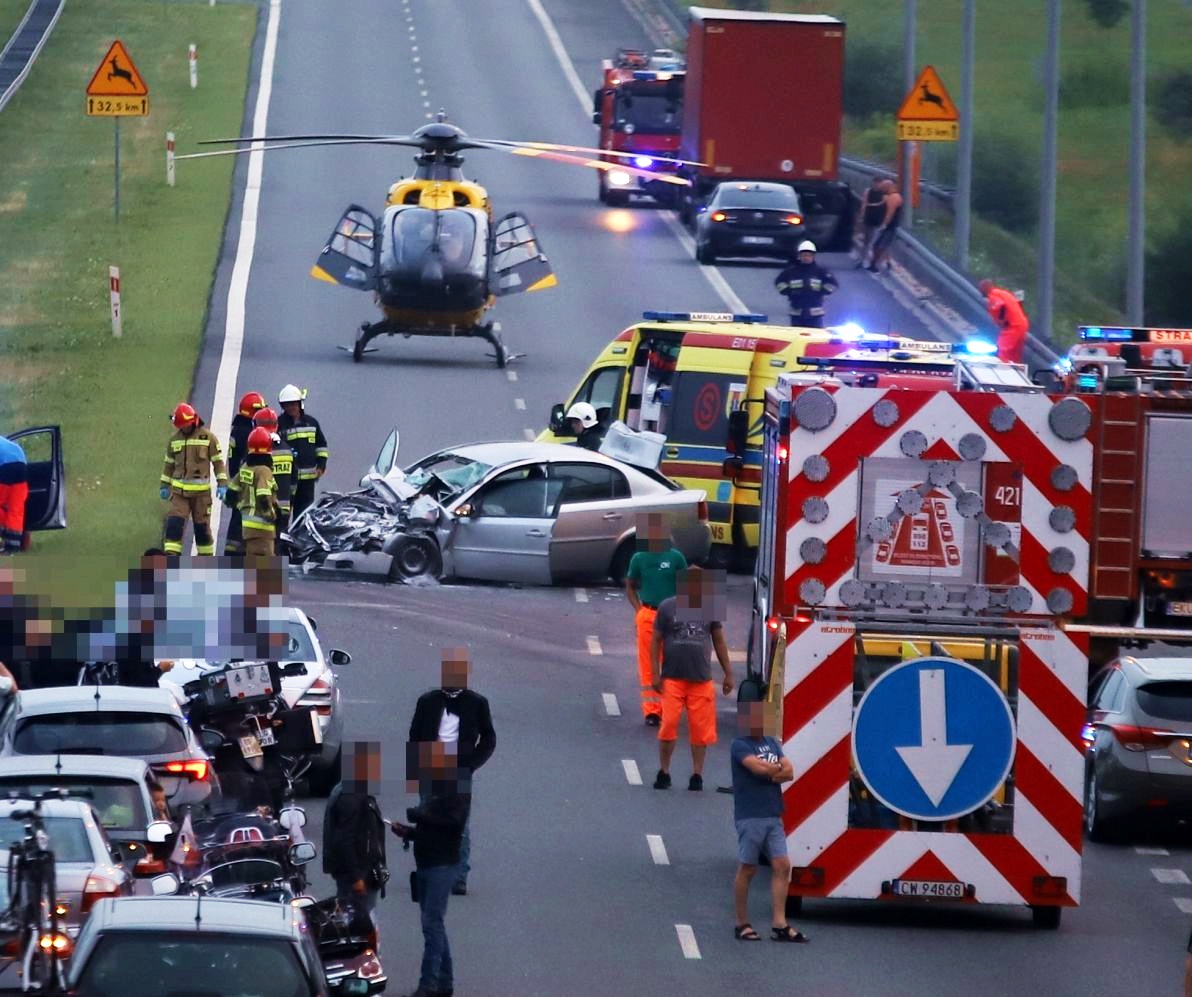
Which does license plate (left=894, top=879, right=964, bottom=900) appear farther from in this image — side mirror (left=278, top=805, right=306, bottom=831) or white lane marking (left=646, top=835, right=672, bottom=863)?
side mirror (left=278, top=805, right=306, bottom=831)

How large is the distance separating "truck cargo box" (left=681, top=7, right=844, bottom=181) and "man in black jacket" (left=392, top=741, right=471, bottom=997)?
3635cm

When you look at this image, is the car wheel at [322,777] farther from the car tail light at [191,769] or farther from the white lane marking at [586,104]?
the white lane marking at [586,104]

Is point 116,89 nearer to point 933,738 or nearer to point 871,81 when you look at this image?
point 933,738

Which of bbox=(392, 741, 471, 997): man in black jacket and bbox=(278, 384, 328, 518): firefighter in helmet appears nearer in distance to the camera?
bbox=(392, 741, 471, 997): man in black jacket

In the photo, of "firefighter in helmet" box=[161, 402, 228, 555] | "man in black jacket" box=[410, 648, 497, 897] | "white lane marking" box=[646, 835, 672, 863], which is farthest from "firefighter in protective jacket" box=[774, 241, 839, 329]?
"man in black jacket" box=[410, 648, 497, 897]

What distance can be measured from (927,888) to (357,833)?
3.86 m

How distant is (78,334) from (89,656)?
879 inches

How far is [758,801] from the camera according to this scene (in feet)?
48.9

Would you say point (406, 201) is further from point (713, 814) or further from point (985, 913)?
point (985, 913)

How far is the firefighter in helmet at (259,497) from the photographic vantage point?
81.0ft

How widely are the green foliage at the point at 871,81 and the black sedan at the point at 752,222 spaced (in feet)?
115

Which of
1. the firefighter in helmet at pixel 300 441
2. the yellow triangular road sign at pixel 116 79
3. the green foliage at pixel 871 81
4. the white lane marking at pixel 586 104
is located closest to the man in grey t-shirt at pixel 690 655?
the firefighter in helmet at pixel 300 441

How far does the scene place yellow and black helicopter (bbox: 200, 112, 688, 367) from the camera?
3803 cm

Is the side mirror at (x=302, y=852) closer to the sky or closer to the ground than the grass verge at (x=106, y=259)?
closer to the ground
